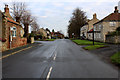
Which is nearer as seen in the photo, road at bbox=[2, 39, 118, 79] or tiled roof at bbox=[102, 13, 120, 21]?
road at bbox=[2, 39, 118, 79]

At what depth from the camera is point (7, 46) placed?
18.3m

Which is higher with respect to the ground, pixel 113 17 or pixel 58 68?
pixel 113 17

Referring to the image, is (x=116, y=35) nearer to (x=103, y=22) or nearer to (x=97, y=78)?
(x=103, y=22)

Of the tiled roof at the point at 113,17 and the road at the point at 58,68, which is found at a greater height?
the tiled roof at the point at 113,17

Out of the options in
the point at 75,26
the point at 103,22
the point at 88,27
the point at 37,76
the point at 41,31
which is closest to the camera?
the point at 37,76

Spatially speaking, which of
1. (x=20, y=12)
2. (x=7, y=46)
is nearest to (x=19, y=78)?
(x=7, y=46)

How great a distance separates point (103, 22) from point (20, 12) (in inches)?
1029

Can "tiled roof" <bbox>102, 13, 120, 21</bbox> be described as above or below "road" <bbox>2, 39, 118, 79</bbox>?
above

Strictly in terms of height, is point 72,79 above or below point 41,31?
below

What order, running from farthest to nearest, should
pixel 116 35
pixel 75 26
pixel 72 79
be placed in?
1. pixel 75 26
2. pixel 116 35
3. pixel 72 79

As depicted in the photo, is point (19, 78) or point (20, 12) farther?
point (20, 12)

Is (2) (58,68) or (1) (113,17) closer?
(2) (58,68)

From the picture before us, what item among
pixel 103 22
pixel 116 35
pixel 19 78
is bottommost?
pixel 19 78

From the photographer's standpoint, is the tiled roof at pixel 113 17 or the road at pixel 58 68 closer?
the road at pixel 58 68
